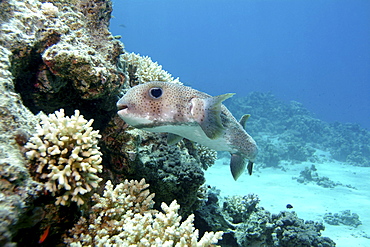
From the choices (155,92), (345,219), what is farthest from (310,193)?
(155,92)

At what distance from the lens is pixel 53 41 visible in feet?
10.9

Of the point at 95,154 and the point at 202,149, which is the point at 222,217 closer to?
the point at 202,149

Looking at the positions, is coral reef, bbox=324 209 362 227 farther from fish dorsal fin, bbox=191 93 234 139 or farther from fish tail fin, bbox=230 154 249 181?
fish dorsal fin, bbox=191 93 234 139

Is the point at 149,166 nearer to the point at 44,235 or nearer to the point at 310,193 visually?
the point at 44,235

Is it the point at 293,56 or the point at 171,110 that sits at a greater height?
the point at 293,56

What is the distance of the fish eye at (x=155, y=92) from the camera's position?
287 centimetres

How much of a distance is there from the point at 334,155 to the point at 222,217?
25172mm

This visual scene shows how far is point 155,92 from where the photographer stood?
114 inches

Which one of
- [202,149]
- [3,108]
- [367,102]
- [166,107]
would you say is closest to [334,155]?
[202,149]

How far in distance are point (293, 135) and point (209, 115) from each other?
95.6 ft

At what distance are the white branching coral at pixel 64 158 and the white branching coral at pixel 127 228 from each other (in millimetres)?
468

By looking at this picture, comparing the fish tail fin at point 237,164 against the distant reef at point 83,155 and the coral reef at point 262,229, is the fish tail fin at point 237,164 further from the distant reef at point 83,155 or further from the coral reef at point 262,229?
the coral reef at point 262,229

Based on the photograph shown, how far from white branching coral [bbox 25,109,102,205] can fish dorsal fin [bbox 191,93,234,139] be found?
1.31 metres

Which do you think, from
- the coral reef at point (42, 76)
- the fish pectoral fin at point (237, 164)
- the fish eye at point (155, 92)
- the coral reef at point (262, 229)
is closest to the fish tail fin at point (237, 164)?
the fish pectoral fin at point (237, 164)
